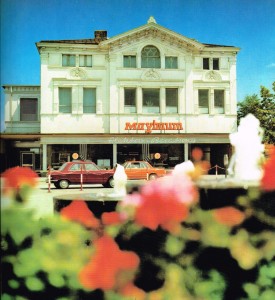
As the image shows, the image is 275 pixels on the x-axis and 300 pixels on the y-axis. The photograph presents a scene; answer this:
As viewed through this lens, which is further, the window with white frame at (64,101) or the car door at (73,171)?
the car door at (73,171)

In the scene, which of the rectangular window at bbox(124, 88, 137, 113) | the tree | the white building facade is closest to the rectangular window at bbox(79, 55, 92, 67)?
the white building facade

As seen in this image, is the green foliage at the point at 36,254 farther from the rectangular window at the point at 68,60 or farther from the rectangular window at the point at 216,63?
the rectangular window at the point at 216,63

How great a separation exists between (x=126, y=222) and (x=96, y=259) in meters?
0.21

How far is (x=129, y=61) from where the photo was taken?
228cm

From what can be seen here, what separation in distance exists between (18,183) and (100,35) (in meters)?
0.82

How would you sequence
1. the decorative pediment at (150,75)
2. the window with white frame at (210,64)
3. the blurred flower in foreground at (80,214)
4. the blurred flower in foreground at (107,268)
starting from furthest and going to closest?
1. the decorative pediment at (150,75)
2. the window with white frame at (210,64)
3. the blurred flower in foreground at (80,214)
4. the blurred flower in foreground at (107,268)

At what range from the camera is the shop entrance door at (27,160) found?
211 cm

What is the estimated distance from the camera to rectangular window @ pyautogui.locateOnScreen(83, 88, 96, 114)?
2209 mm

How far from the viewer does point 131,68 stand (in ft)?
7.47

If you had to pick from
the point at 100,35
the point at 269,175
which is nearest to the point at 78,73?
the point at 100,35

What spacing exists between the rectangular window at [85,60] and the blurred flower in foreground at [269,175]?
987mm

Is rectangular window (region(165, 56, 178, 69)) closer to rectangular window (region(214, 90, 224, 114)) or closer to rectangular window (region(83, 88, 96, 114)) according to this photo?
rectangular window (region(214, 90, 224, 114))

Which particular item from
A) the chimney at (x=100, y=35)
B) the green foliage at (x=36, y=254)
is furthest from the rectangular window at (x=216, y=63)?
the green foliage at (x=36, y=254)

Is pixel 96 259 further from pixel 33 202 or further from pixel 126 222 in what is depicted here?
pixel 33 202
